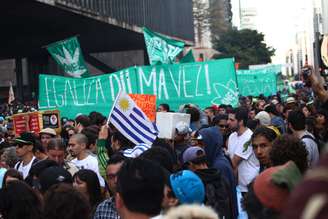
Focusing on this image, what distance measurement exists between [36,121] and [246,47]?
70.6 metres

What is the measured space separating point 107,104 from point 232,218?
8.72 m

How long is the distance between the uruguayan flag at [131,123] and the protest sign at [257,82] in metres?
24.6

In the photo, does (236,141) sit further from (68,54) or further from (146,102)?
(68,54)

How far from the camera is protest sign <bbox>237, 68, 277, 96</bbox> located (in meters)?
31.5

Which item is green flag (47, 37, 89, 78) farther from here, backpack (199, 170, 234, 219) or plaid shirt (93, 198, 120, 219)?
plaid shirt (93, 198, 120, 219)

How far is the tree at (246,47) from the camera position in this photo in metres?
78.0

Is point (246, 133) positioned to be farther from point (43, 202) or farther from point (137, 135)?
point (43, 202)

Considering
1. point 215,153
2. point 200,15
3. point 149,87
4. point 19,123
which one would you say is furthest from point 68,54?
point 200,15

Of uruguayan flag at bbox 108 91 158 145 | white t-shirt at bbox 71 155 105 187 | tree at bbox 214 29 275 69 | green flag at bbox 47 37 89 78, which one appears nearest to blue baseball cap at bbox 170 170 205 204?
uruguayan flag at bbox 108 91 158 145

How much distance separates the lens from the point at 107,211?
Answer: 429 centimetres

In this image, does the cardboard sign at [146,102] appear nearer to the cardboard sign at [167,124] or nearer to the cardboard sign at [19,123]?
the cardboard sign at [167,124]

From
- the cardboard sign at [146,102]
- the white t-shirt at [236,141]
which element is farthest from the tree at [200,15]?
the white t-shirt at [236,141]

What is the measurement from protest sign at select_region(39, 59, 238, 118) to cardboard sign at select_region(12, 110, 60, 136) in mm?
3290

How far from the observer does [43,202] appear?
11.8ft
